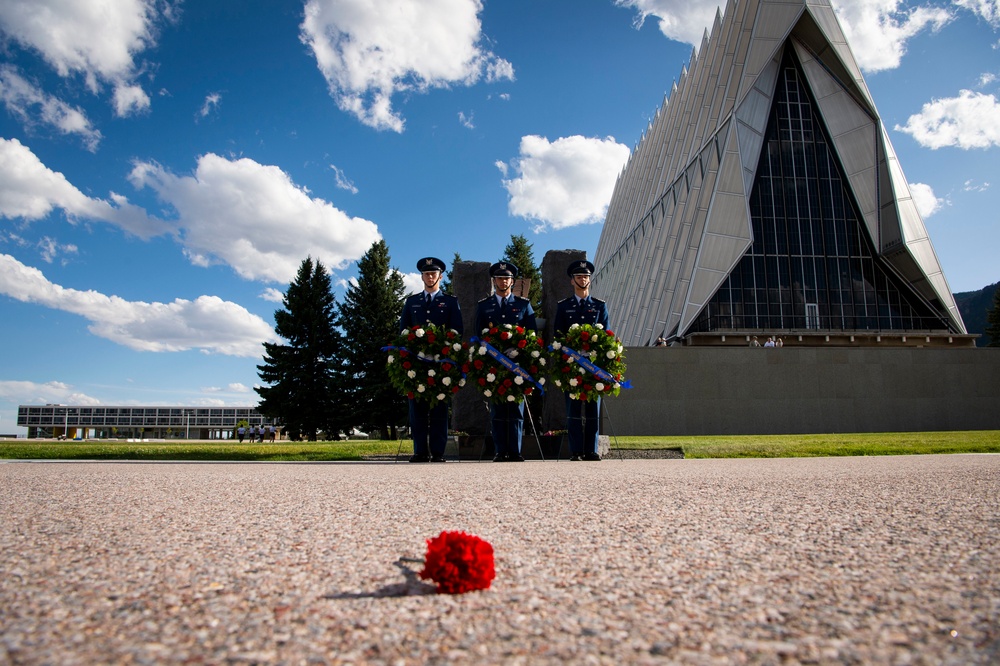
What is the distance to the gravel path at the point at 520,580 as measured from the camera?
172cm

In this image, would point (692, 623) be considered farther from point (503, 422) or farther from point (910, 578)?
point (503, 422)

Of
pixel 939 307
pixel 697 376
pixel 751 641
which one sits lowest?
pixel 751 641

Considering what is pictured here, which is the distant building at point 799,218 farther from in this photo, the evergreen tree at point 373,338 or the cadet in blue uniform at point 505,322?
the cadet in blue uniform at point 505,322

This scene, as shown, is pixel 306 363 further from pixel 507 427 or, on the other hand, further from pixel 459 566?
pixel 459 566

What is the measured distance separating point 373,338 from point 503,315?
23.9 m

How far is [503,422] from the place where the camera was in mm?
9586

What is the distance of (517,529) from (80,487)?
4.21 meters

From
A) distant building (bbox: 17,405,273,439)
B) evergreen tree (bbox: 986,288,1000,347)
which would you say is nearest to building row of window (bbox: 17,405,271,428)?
distant building (bbox: 17,405,273,439)

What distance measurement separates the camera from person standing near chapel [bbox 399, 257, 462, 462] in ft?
31.4

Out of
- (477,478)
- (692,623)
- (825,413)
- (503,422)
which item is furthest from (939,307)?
(692,623)

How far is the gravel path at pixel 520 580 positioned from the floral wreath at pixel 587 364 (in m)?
4.57

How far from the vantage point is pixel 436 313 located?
9.75 metres

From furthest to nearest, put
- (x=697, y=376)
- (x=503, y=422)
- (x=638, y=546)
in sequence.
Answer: (x=697, y=376) → (x=503, y=422) → (x=638, y=546)

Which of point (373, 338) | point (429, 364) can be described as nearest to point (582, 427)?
point (429, 364)
